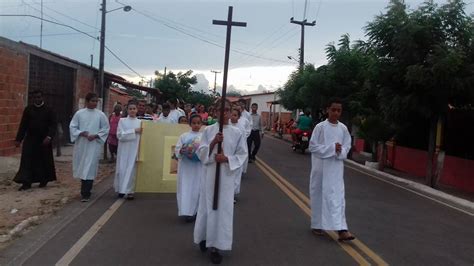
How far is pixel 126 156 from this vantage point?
392 inches

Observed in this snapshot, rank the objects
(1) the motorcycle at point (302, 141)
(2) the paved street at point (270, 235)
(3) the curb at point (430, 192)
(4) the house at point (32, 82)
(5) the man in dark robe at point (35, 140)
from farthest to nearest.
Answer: (1) the motorcycle at point (302, 141) → (4) the house at point (32, 82) → (3) the curb at point (430, 192) → (5) the man in dark robe at point (35, 140) → (2) the paved street at point (270, 235)

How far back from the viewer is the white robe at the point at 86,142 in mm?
9500

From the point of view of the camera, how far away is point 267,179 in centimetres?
1355

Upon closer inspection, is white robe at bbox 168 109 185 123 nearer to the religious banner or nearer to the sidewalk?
the religious banner

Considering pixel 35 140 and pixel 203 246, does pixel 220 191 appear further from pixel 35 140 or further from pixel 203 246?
pixel 35 140

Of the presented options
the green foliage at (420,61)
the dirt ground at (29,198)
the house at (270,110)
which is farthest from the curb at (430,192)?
the house at (270,110)

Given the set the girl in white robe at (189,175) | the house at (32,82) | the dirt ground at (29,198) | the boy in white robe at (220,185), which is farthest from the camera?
the house at (32,82)

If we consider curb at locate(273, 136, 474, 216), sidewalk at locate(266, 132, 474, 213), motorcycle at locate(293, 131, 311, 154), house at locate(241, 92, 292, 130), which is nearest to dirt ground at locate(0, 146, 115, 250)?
curb at locate(273, 136, 474, 216)

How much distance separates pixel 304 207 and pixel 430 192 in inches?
210

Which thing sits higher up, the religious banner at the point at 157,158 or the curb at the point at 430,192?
the religious banner at the point at 157,158

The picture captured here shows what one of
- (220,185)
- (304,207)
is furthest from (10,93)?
(220,185)

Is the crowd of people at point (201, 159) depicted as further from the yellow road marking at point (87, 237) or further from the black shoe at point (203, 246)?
the yellow road marking at point (87, 237)

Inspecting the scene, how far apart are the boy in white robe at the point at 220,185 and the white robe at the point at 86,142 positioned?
394cm

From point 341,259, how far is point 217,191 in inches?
64.9
